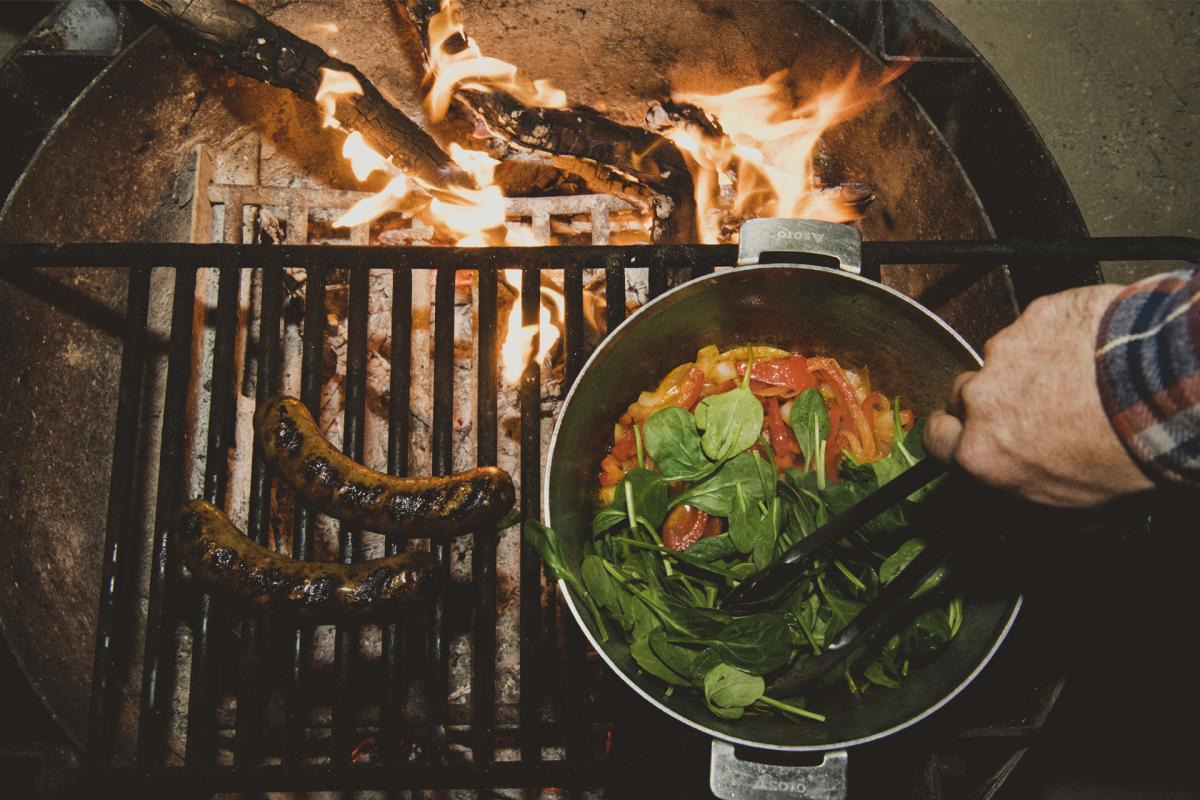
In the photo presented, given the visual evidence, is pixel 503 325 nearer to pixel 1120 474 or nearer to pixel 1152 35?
pixel 1120 474

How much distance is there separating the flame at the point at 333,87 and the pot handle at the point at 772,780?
6.93ft

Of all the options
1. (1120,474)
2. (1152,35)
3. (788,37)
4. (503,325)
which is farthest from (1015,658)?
(1152,35)

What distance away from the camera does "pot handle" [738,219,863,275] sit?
5.13ft

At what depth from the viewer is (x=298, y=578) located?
158 centimetres

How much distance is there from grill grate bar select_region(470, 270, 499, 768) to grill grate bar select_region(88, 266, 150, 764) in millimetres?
830

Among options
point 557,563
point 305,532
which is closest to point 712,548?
point 557,563

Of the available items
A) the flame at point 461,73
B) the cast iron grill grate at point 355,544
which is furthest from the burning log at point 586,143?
the cast iron grill grate at point 355,544

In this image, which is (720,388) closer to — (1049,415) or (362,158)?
(1049,415)

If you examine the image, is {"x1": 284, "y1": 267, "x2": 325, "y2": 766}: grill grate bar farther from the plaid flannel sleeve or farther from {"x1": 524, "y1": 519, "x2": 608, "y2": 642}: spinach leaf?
the plaid flannel sleeve

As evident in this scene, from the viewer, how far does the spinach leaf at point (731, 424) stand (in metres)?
1.59

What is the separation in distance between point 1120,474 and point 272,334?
1798 millimetres

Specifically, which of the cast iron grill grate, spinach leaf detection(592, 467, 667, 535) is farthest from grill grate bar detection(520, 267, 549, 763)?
spinach leaf detection(592, 467, 667, 535)

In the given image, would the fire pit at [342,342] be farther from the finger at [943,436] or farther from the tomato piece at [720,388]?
the finger at [943,436]

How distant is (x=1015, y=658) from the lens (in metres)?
1.91
